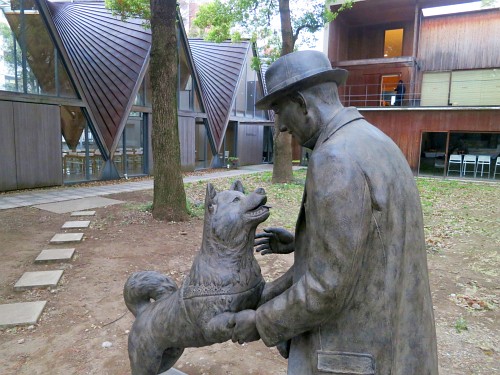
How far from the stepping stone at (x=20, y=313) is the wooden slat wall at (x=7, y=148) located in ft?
27.5

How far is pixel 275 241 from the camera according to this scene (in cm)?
196

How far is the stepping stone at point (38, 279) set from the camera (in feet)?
15.5

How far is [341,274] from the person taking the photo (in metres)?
1.27

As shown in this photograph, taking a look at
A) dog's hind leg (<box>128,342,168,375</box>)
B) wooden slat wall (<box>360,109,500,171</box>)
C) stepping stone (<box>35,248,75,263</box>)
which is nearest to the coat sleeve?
dog's hind leg (<box>128,342,168,375</box>)

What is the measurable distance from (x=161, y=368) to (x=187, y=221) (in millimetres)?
5937

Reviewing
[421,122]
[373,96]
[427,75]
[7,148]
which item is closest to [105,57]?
[7,148]

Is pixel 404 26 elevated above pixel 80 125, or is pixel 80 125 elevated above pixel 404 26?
pixel 404 26

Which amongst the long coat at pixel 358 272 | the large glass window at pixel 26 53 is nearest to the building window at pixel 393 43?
the large glass window at pixel 26 53

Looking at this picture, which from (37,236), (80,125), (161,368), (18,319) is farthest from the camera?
(80,125)

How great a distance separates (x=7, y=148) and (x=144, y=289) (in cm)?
1111

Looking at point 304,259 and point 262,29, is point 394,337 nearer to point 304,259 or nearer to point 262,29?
point 304,259

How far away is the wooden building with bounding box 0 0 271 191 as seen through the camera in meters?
11.6

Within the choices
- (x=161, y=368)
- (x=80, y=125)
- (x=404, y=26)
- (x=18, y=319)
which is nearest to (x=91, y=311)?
(x=18, y=319)

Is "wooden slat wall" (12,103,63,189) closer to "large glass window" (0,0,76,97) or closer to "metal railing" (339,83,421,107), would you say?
"large glass window" (0,0,76,97)
